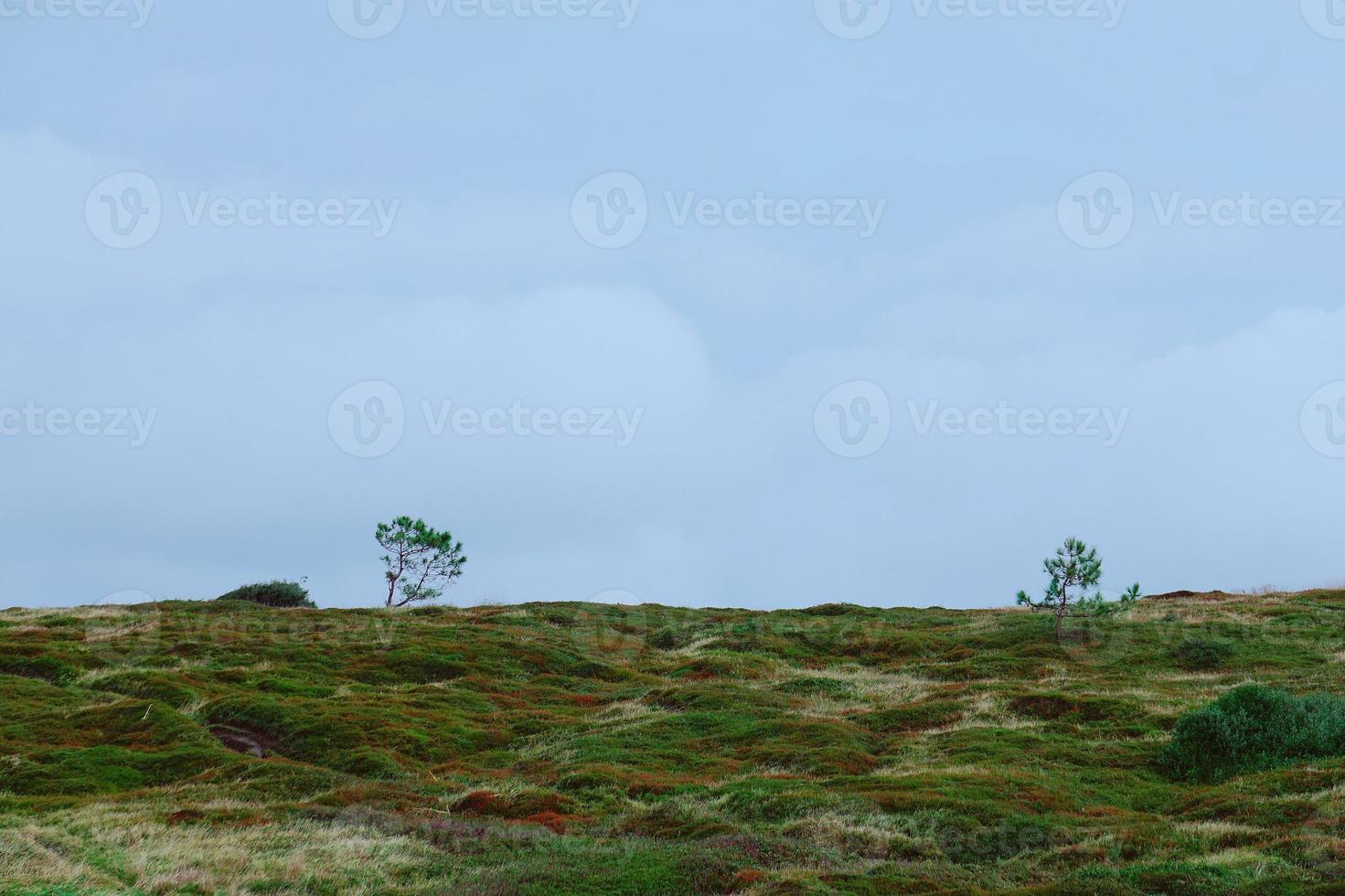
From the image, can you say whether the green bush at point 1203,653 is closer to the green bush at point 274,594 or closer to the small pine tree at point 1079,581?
the small pine tree at point 1079,581

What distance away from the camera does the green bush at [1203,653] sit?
5553 cm

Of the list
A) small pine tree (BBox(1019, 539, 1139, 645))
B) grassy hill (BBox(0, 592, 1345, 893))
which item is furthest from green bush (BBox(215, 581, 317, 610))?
small pine tree (BBox(1019, 539, 1139, 645))

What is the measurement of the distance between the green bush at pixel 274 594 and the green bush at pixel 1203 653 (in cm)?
7261

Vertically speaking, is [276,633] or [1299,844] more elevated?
[276,633]

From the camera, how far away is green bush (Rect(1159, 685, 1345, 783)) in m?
33.3

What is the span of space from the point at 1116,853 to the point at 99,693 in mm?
42174

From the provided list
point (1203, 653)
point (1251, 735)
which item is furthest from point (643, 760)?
point (1203, 653)

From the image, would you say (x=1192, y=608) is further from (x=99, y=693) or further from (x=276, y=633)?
(x=99, y=693)

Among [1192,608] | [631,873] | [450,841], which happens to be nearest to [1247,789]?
[631,873]

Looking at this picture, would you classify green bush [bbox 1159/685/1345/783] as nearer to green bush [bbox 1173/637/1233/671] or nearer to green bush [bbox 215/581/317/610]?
green bush [bbox 1173/637/1233/671]

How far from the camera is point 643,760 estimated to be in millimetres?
38219

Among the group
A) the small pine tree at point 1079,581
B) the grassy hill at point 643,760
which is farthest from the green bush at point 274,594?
the small pine tree at point 1079,581

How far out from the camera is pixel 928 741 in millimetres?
39625

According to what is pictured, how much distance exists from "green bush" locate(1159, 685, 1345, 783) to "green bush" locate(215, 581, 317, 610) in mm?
79391
